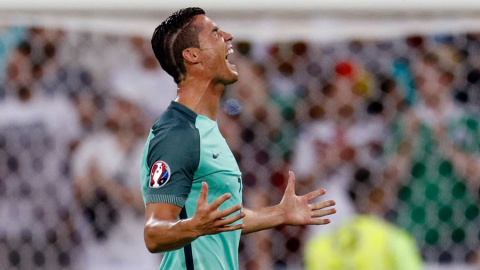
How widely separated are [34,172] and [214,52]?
1894 mm

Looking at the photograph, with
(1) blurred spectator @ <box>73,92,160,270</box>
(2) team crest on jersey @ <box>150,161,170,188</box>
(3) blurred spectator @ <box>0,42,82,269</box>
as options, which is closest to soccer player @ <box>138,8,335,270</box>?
(2) team crest on jersey @ <box>150,161,170,188</box>

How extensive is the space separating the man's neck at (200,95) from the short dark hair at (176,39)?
35 mm

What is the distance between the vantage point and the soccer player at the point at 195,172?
4.86ft

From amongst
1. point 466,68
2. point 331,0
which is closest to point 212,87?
point 331,0

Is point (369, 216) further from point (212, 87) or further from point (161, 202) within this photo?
point (161, 202)

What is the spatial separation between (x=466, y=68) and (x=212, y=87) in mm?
1846

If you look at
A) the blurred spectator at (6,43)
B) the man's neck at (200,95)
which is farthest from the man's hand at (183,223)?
the blurred spectator at (6,43)

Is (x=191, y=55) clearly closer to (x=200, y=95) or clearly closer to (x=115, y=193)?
(x=200, y=95)

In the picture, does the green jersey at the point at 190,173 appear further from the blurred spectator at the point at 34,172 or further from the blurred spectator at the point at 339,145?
the blurred spectator at the point at 34,172

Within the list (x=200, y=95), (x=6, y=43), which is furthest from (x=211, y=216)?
(x=6, y=43)

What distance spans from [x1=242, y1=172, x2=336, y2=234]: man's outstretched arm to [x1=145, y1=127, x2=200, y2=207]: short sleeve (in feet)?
0.94

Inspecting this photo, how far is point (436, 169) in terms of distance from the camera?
323 cm

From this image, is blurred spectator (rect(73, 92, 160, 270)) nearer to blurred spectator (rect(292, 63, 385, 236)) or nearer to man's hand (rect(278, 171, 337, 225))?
blurred spectator (rect(292, 63, 385, 236))

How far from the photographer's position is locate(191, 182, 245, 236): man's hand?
1.41 m
